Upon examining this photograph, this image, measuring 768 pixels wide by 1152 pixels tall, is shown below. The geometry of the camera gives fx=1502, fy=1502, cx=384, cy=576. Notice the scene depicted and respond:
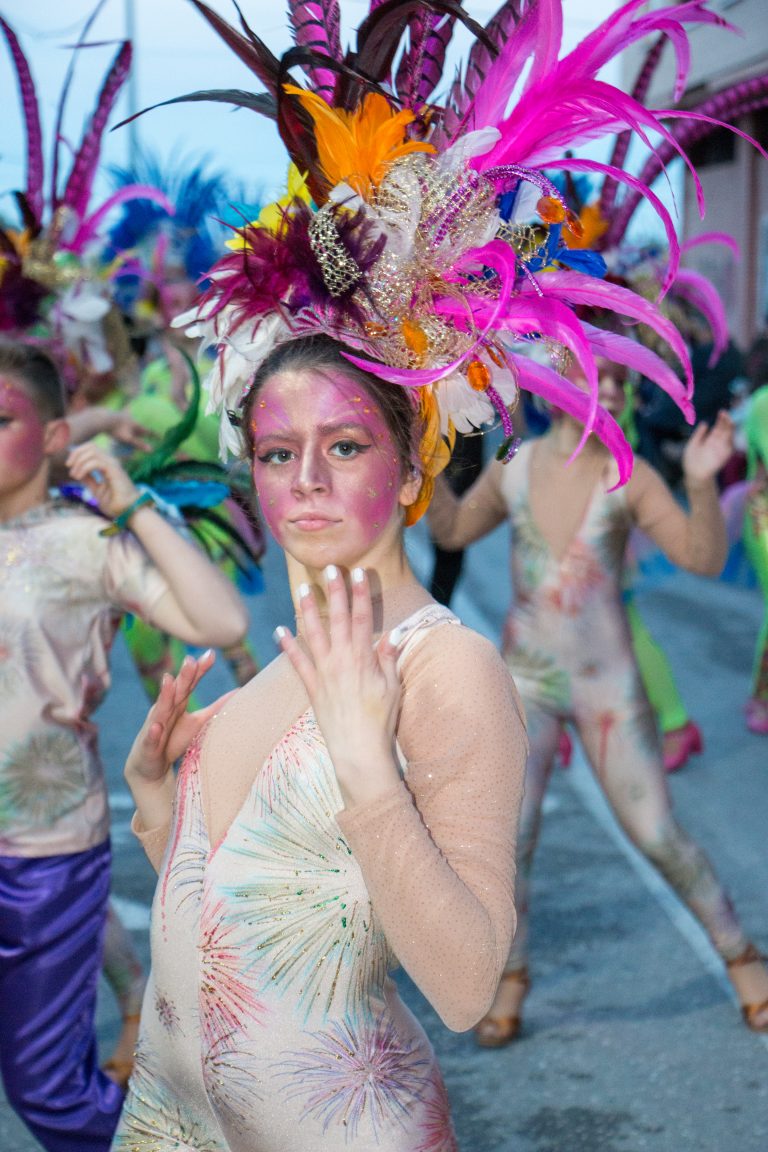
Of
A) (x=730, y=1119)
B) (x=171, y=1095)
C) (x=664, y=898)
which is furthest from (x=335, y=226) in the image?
(x=664, y=898)

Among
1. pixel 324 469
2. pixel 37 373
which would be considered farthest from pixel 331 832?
pixel 37 373

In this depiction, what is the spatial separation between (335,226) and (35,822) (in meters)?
1.55

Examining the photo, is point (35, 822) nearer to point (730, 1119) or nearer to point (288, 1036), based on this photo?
point (288, 1036)

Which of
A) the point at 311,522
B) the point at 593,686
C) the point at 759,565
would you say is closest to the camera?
the point at 311,522

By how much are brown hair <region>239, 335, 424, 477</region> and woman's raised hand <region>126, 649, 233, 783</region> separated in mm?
374

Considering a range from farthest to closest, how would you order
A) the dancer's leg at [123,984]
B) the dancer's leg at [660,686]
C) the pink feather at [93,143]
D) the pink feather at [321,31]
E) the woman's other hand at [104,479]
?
1. the dancer's leg at [660,686]
2. the pink feather at [93,143]
3. the dancer's leg at [123,984]
4. the woman's other hand at [104,479]
5. the pink feather at [321,31]

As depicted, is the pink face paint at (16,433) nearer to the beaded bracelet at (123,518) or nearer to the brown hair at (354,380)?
the beaded bracelet at (123,518)

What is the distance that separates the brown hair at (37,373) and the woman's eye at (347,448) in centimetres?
140

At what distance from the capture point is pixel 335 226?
201 centimetres

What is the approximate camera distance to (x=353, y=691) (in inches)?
69.4

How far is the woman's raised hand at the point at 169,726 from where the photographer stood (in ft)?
6.95

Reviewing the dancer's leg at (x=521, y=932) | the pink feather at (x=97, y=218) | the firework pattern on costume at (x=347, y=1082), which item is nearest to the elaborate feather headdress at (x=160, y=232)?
the pink feather at (x=97, y=218)

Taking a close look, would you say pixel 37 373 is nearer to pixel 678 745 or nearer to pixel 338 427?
pixel 338 427

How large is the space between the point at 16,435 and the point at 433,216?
1.44 meters
